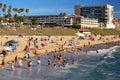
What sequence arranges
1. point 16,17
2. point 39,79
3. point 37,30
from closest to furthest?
point 39,79 → point 37,30 → point 16,17

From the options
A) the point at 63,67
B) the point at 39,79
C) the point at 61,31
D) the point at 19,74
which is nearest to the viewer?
the point at 39,79

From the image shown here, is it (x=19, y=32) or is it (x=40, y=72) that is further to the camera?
(x=19, y=32)

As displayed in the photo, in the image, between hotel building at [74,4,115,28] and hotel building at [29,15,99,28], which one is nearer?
hotel building at [29,15,99,28]

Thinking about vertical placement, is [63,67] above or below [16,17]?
below

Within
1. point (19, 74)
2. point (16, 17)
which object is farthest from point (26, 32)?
point (19, 74)

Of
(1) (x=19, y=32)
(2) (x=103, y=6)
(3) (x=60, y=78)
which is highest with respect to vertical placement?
(2) (x=103, y=6)

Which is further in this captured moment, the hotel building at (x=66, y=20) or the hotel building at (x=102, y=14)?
the hotel building at (x=102, y=14)

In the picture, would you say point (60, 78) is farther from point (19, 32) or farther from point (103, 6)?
point (103, 6)

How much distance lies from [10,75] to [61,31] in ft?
259

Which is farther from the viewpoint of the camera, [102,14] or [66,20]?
[102,14]

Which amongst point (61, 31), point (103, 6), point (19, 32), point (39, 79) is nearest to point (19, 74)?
point (39, 79)

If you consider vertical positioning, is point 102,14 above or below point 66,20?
above

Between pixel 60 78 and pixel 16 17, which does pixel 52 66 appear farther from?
pixel 16 17

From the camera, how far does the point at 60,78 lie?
93.3 feet
